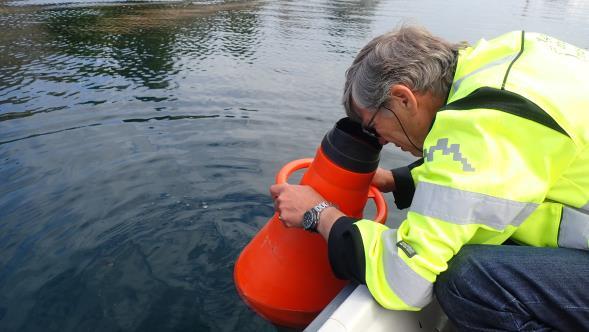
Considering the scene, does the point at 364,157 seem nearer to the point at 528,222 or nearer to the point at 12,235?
the point at 528,222

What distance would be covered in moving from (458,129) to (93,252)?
2908 mm

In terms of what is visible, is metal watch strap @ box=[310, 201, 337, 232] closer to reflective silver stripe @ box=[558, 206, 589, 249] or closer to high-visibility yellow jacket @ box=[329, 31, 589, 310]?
high-visibility yellow jacket @ box=[329, 31, 589, 310]

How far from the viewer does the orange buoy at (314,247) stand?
7.29 feet

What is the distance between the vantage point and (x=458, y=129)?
1.54 m

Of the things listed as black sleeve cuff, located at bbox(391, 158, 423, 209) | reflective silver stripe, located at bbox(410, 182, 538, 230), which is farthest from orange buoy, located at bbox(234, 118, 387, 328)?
reflective silver stripe, located at bbox(410, 182, 538, 230)

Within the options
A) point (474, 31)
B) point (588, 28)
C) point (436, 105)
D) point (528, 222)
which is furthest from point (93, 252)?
point (588, 28)

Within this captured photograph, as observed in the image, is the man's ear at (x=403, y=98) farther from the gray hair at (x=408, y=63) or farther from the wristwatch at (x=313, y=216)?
the wristwatch at (x=313, y=216)

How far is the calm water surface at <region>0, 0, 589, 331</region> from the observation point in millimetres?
2984

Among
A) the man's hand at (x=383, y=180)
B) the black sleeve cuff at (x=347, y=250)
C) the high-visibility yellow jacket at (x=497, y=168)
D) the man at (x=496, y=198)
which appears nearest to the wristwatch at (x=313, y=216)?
the black sleeve cuff at (x=347, y=250)

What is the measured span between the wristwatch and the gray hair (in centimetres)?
53

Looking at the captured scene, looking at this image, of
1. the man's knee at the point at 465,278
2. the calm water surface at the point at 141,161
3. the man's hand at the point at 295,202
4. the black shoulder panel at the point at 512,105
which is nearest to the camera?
the black shoulder panel at the point at 512,105

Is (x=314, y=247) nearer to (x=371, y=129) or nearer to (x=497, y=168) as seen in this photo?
(x=371, y=129)

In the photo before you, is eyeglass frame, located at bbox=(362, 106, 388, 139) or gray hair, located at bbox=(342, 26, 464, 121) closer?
gray hair, located at bbox=(342, 26, 464, 121)

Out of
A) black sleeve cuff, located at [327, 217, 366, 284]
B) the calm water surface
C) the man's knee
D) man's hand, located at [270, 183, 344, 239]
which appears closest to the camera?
the man's knee
